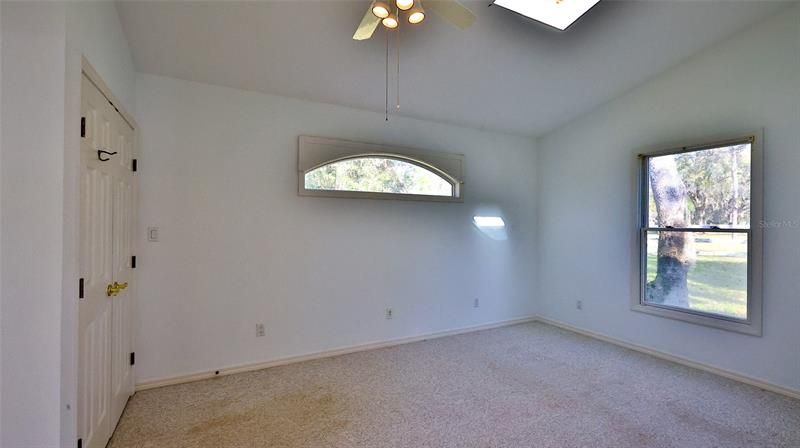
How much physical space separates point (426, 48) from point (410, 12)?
44.4 inches

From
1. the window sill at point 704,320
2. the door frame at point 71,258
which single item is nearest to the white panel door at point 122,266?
the door frame at point 71,258

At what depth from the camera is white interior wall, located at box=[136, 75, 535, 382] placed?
2922 millimetres

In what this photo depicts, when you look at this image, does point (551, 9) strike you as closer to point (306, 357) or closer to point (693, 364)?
point (693, 364)

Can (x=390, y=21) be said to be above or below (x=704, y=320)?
above

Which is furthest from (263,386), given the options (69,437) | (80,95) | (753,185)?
(753,185)

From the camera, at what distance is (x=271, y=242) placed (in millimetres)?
3314

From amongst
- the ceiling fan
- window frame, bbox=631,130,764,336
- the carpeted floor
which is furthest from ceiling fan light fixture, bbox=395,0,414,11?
window frame, bbox=631,130,764,336

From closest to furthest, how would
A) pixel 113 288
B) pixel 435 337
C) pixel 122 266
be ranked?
pixel 113 288 < pixel 122 266 < pixel 435 337

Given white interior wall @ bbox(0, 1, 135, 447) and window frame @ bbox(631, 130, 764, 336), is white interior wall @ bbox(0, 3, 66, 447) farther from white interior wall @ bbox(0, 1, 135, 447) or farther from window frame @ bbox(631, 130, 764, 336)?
window frame @ bbox(631, 130, 764, 336)

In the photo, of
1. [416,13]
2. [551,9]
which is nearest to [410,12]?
[416,13]

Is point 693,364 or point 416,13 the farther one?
point 693,364

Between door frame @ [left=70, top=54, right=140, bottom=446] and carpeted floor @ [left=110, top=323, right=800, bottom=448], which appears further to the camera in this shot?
carpeted floor @ [left=110, top=323, right=800, bottom=448]

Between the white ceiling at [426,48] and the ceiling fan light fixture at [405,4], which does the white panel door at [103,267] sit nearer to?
the white ceiling at [426,48]

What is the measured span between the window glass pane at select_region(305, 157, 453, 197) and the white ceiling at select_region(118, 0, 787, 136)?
0.62 metres
